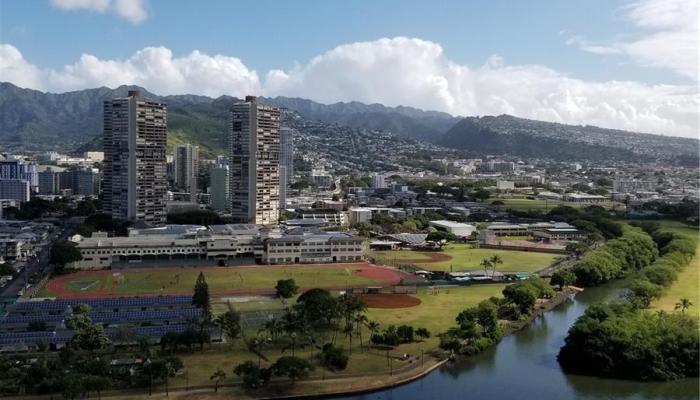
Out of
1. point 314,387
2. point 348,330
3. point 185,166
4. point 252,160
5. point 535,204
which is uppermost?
point 252,160

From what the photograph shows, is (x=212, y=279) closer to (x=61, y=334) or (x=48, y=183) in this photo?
(x=61, y=334)

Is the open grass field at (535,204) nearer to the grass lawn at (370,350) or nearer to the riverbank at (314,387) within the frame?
the grass lawn at (370,350)

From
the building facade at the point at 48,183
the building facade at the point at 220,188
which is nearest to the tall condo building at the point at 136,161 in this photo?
the building facade at the point at 220,188

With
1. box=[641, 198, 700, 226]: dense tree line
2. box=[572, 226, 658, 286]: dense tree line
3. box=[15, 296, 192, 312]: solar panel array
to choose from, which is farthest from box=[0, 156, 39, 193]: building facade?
box=[641, 198, 700, 226]: dense tree line

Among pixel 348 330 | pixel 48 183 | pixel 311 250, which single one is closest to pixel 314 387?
pixel 348 330

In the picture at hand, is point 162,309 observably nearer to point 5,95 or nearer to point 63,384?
point 63,384

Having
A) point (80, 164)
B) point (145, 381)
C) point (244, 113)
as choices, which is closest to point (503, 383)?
point (145, 381)
